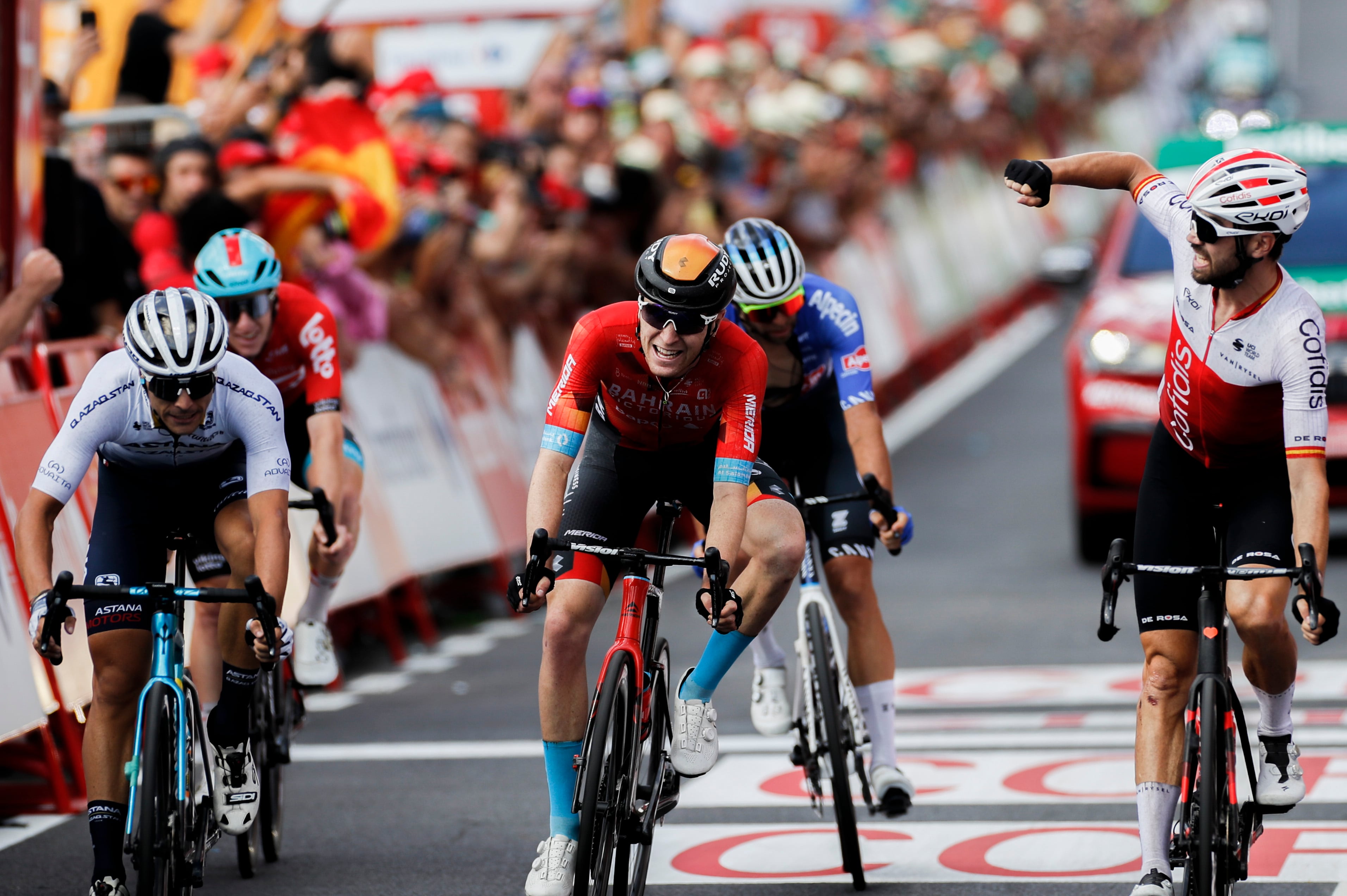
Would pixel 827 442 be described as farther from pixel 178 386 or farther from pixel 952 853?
pixel 178 386

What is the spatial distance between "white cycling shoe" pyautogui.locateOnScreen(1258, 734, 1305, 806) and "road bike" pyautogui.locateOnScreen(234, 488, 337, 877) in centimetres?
318

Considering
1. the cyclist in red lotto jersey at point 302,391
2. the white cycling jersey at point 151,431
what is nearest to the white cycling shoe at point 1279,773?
the white cycling jersey at point 151,431

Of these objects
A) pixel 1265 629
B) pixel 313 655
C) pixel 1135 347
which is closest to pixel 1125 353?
pixel 1135 347

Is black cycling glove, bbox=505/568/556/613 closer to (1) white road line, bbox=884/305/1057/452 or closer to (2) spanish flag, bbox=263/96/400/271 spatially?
(2) spanish flag, bbox=263/96/400/271

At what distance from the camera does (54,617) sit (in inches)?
221

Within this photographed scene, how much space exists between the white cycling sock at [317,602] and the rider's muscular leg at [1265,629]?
11.9ft

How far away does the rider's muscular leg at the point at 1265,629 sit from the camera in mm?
5656

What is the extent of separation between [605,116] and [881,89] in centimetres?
859

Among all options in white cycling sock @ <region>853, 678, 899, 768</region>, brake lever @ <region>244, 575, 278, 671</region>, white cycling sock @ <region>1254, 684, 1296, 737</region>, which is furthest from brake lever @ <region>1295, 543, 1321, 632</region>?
brake lever @ <region>244, 575, 278, 671</region>

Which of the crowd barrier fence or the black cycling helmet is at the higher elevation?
the black cycling helmet

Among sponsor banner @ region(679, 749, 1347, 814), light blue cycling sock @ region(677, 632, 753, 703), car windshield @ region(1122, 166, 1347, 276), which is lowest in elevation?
sponsor banner @ region(679, 749, 1347, 814)

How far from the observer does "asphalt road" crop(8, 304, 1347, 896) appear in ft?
22.6

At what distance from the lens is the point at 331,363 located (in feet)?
24.9

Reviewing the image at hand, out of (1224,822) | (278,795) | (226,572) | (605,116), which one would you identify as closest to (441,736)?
(278,795)
